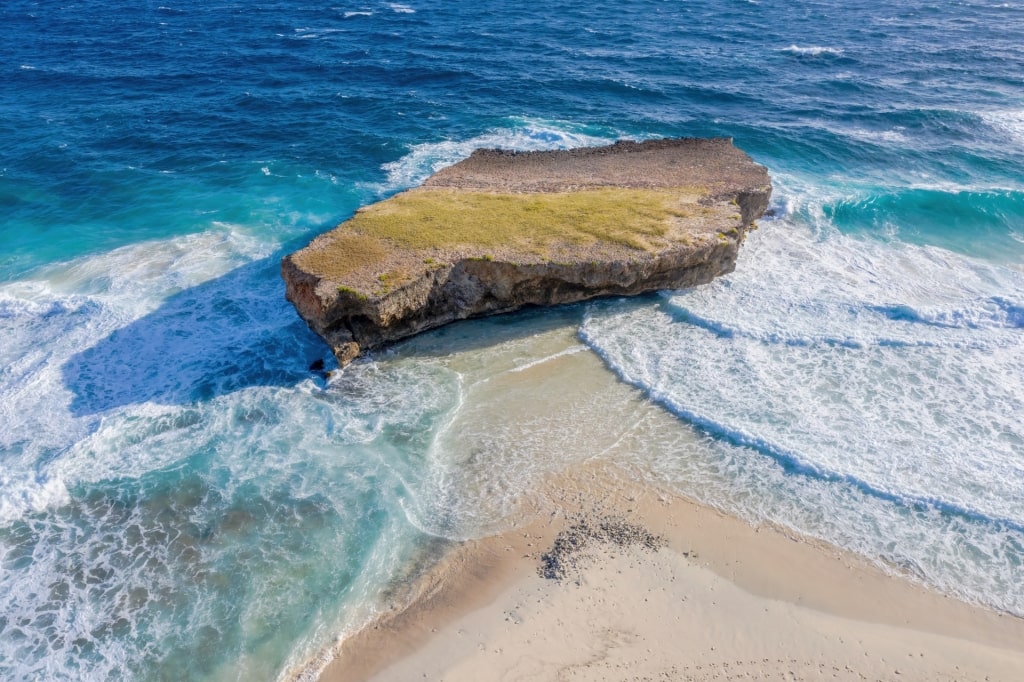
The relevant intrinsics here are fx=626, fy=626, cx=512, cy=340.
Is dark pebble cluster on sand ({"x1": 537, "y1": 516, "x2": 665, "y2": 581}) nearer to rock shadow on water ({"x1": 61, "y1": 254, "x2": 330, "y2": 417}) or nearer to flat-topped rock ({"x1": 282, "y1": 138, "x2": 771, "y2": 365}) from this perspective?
flat-topped rock ({"x1": 282, "y1": 138, "x2": 771, "y2": 365})

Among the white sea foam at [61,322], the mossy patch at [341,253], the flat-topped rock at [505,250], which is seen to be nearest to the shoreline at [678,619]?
the flat-topped rock at [505,250]

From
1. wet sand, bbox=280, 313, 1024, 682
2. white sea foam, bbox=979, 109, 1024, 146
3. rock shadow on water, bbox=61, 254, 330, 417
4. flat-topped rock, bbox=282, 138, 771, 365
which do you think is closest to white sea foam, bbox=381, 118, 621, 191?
flat-topped rock, bbox=282, 138, 771, 365

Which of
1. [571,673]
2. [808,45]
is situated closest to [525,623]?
[571,673]

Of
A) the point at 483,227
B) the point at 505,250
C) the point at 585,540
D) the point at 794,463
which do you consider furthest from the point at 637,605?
the point at 483,227

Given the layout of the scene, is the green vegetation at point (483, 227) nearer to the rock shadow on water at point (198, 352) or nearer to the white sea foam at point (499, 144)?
the rock shadow on water at point (198, 352)

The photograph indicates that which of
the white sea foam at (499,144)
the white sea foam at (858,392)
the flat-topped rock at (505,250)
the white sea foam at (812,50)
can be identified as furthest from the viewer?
the white sea foam at (812,50)

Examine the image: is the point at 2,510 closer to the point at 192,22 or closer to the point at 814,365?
the point at 814,365
